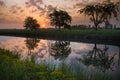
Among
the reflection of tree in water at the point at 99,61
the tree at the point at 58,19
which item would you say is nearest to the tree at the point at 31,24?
the tree at the point at 58,19

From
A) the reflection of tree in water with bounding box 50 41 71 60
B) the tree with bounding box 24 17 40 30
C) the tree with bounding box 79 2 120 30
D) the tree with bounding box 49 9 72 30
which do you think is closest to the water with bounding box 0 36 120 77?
the reflection of tree in water with bounding box 50 41 71 60

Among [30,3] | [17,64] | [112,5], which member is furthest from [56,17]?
[17,64]

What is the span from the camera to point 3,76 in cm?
314

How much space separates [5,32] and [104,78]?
769 inches

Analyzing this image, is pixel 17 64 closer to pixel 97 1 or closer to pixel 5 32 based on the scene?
pixel 97 1

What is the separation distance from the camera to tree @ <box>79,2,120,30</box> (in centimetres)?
1773

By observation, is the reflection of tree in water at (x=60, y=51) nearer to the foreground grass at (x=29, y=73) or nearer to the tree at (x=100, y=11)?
the foreground grass at (x=29, y=73)

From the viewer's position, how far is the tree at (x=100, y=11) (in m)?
17.7

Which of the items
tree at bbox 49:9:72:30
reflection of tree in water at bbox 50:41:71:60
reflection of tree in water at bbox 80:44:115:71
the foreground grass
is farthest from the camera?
tree at bbox 49:9:72:30

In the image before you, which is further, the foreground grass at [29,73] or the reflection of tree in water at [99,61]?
the reflection of tree in water at [99,61]

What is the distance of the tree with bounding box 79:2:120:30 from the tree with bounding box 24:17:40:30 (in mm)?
7017

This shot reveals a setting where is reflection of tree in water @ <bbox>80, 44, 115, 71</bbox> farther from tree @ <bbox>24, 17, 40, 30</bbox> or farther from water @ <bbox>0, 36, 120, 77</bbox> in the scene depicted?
tree @ <bbox>24, 17, 40, 30</bbox>

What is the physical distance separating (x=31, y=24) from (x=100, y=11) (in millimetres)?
9142

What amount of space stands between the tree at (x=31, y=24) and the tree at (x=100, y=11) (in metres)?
7.02
